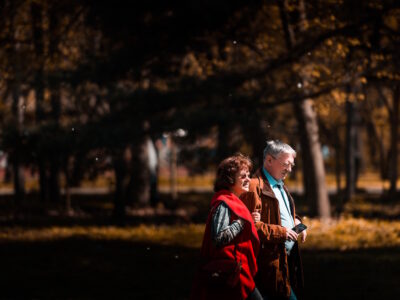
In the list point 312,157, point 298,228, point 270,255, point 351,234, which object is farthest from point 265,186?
point 312,157

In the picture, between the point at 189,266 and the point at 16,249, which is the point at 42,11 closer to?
the point at 16,249

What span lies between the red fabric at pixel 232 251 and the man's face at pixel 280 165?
55 cm

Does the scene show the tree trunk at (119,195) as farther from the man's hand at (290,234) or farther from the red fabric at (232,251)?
the red fabric at (232,251)

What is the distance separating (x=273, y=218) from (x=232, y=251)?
0.56 metres

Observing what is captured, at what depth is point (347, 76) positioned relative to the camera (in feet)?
50.7

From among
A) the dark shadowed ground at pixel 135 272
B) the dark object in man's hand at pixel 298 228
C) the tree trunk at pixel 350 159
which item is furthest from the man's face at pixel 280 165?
the tree trunk at pixel 350 159

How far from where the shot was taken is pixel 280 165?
5.23 meters

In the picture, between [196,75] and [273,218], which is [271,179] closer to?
[273,218]

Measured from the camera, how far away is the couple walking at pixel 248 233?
470 cm

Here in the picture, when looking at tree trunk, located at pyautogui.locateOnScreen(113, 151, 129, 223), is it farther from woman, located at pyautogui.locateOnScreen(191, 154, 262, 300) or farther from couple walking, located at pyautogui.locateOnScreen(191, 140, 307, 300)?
woman, located at pyautogui.locateOnScreen(191, 154, 262, 300)

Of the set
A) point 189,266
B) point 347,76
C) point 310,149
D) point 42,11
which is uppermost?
point 42,11

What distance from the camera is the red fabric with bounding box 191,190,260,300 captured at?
4.72 meters

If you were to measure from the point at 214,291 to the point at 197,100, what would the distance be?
1078cm

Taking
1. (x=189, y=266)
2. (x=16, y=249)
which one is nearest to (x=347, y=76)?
(x=189, y=266)
